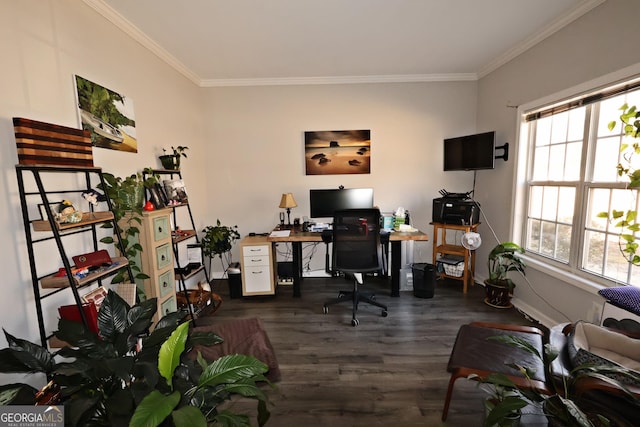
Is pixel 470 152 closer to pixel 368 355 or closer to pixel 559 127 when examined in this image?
pixel 559 127

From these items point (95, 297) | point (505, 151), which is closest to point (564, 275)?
point (505, 151)

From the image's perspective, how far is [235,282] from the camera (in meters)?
3.29

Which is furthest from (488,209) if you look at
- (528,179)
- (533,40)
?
(533,40)

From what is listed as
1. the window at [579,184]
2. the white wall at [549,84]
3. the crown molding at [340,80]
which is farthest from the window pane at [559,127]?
the crown molding at [340,80]

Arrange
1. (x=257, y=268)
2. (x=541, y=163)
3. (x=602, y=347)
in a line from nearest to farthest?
1. (x=602, y=347)
2. (x=541, y=163)
3. (x=257, y=268)

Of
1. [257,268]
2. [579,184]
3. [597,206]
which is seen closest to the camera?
[597,206]

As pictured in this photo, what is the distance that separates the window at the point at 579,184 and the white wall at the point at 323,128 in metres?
0.99

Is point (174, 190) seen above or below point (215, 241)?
above

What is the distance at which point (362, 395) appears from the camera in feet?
5.84

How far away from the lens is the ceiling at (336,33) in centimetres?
211

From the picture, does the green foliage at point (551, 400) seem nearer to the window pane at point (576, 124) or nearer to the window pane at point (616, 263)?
the window pane at point (616, 263)

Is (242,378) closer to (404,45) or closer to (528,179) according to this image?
(404,45)

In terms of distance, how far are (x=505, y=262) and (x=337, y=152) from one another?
234 centimetres

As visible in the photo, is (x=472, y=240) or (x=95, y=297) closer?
(x=95, y=297)
